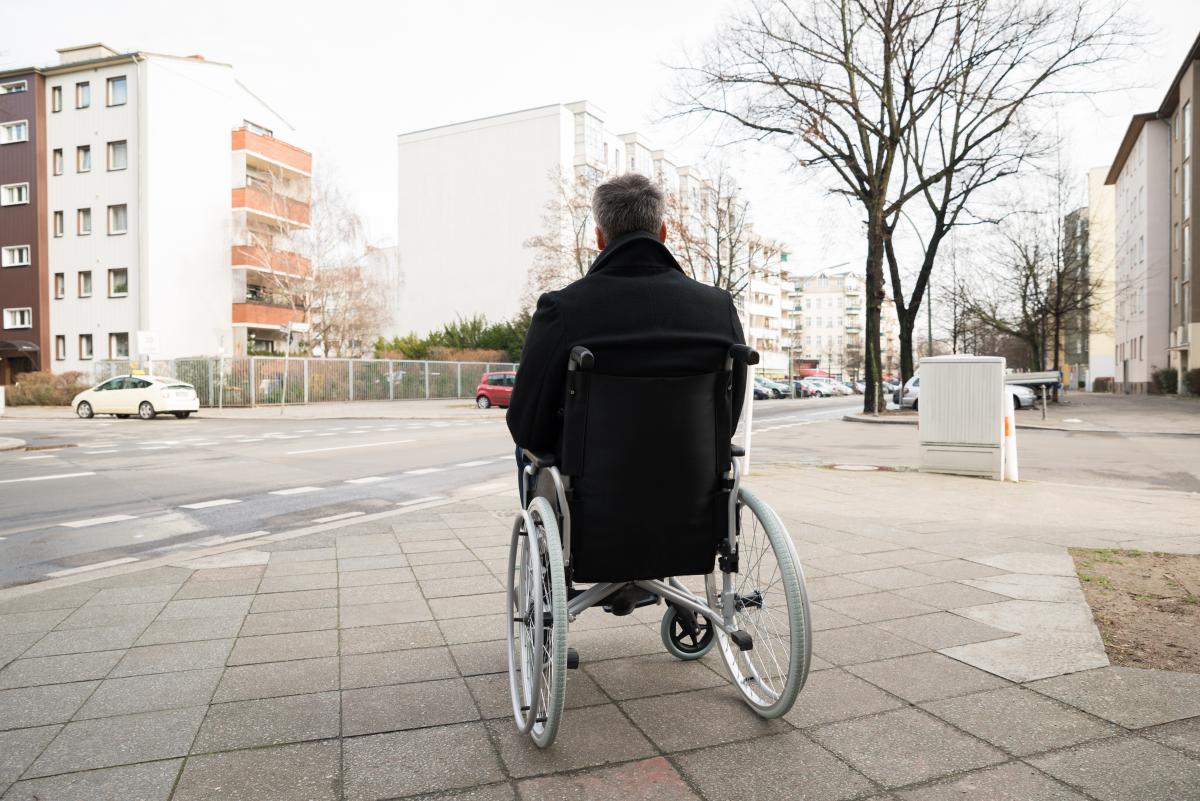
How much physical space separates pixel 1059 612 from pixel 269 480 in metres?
9.54

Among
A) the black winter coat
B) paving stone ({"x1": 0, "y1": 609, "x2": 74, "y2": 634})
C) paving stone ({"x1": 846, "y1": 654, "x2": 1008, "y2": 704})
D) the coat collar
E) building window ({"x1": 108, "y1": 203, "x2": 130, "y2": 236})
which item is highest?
building window ({"x1": 108, "y1": 203, "x2": 130, "y2": 236})

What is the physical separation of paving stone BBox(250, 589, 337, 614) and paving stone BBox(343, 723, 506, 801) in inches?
73.5

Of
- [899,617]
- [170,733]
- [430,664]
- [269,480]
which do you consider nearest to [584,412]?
[430,664]

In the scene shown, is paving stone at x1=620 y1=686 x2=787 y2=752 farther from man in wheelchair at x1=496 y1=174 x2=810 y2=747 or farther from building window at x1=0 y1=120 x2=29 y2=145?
building window at x1=0 y1=120 x2=29 y2=145

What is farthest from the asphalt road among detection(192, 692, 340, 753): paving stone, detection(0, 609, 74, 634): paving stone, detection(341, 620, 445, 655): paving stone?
detection(192, 692, 340, 753): paving stone

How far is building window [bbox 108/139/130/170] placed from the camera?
42.0 meters

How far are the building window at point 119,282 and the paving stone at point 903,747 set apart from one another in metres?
45.8

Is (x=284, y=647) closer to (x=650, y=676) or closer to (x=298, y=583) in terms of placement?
(x=298, y=583)

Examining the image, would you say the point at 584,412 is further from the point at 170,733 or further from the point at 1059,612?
the point at 1059,612

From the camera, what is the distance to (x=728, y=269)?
44469 mm

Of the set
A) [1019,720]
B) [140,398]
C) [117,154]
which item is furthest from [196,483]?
[117,154]

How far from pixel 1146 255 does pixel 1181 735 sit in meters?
59.6

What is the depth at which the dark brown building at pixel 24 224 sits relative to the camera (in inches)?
1689

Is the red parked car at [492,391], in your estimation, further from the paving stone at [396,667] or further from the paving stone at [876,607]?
the paving stone at [396,667]
